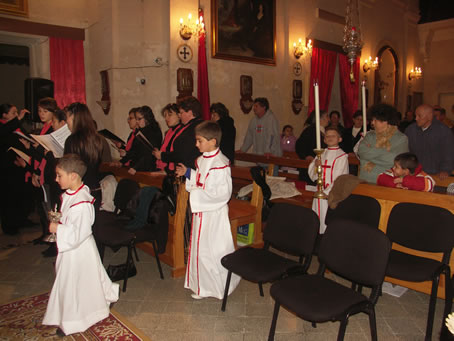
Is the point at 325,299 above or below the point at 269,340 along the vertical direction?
above

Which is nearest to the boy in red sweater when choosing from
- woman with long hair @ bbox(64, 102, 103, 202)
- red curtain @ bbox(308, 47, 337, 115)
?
woman with long hair @ bbox(64, 102, 103, 202)

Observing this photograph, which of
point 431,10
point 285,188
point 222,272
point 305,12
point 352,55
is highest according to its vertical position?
point 431,10

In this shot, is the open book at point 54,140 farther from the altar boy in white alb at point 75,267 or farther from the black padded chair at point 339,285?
the black padded chair at point 339,285

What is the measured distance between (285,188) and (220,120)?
4.29ft

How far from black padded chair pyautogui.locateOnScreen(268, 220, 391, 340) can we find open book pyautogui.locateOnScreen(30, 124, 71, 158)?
8.88ft

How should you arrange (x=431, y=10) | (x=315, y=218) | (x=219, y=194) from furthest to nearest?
(x=431, y=10)
(x=219, y=194)
(x=315, y=218)

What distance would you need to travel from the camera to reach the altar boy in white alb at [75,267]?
267 centimetres

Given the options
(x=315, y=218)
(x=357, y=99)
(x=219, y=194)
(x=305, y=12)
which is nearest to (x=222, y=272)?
(x=219, y=194)

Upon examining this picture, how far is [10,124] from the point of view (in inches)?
200

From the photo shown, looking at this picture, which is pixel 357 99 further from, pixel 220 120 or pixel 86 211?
pixel 86 211

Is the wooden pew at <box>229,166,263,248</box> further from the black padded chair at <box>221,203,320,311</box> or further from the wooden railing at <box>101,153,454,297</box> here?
the black padded chair at <box>221,203,320,311</box>

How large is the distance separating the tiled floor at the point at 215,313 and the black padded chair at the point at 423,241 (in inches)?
13.1

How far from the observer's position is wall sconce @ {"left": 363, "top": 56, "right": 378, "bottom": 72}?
12.5 meters

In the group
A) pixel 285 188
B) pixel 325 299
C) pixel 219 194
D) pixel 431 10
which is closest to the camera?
pixel 325 299
